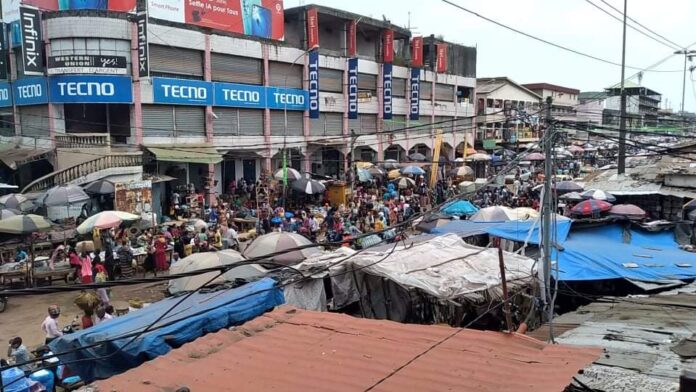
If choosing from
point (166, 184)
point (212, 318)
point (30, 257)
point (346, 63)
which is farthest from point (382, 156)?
point (212, 318)

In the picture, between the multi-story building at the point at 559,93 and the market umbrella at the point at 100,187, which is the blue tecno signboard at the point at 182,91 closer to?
the market umbrella at the point at 100,187

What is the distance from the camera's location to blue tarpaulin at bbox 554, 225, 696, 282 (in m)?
11.2

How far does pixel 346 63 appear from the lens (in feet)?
118

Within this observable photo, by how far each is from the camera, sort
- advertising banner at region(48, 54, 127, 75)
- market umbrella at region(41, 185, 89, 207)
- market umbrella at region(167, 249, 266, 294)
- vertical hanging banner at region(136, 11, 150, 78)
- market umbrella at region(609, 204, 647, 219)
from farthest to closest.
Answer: vertical hanging banner at region(136, 11, 150, 78)
advertising banner at region(48, 54, 127, 75)
market umbrella at region(609, 204, 647, 219)
market umbrella at region(41, 185, 89, 207)
market umbrella at region(167, 249, 266, 294)

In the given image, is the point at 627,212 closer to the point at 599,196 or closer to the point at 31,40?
the point at 599,196

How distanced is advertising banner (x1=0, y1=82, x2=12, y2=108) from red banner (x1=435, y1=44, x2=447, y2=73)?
2932 centimetres

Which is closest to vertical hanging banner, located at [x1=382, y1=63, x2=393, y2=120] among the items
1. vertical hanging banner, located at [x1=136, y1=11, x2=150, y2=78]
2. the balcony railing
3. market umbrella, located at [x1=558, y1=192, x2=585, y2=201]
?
market umbrella, located at [x1=558, y1=192, x2=585, y2=201]

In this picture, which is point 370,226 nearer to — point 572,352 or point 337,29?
point 572,352

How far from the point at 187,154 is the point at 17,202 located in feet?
25.6

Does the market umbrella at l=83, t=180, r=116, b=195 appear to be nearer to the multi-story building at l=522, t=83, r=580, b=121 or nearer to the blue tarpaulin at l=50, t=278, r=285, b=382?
the blue tarpaulin at l=50, t=278, r=285, b=382

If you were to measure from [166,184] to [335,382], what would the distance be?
23947mm

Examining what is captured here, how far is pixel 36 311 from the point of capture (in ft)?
45.6

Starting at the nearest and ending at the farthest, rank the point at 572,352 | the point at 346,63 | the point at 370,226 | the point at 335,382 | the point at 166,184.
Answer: the point at 335,382 < the point at 572,352 < the point at 370,226 < the point at 166,184 < the point at 346,63

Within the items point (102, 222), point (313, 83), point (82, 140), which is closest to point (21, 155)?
point (82, 140)
